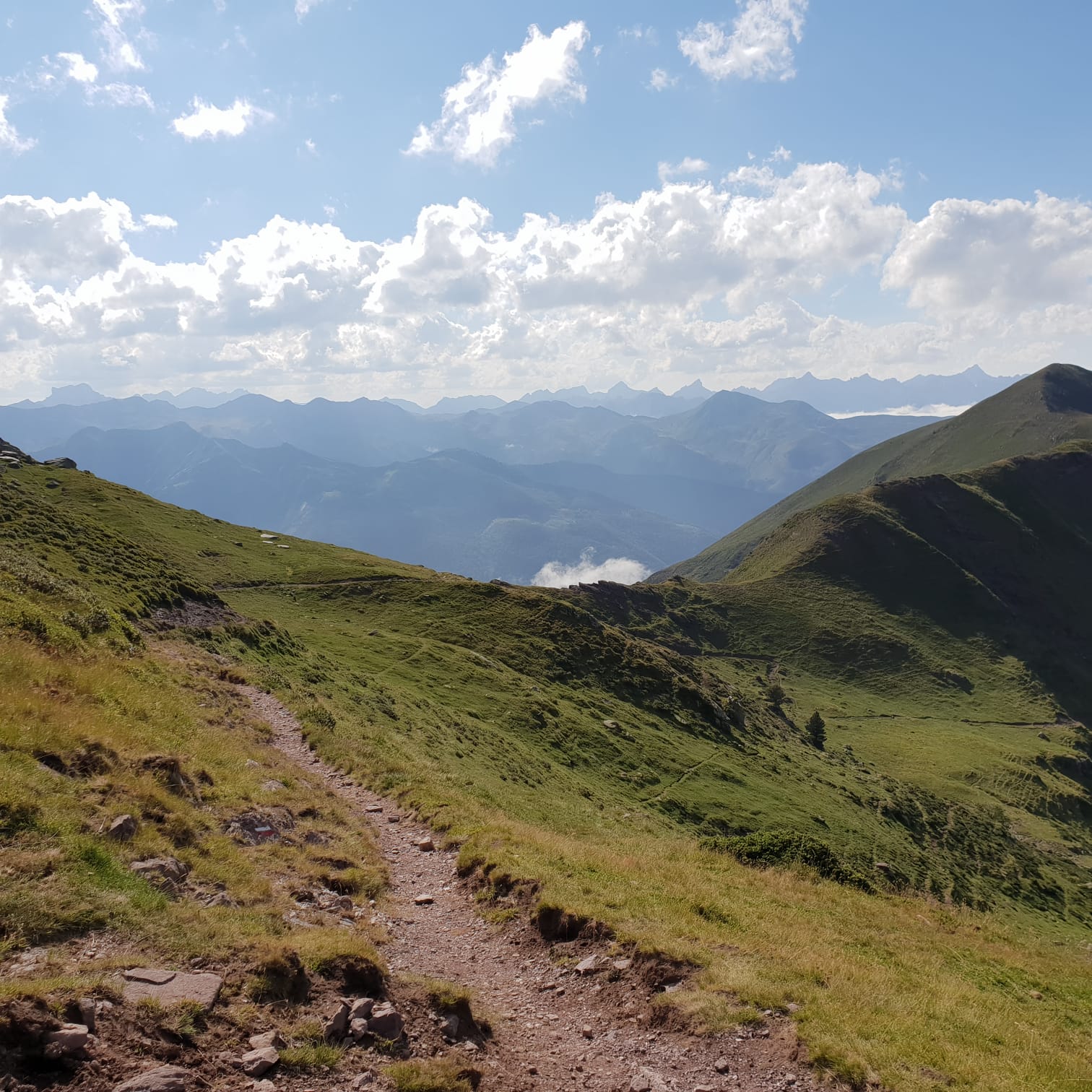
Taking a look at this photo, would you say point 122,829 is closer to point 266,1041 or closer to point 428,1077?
point 266,1041

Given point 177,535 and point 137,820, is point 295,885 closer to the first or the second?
point 137,820

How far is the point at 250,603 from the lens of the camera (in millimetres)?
67750

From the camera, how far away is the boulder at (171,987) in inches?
362

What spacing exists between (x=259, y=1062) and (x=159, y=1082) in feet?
4.37

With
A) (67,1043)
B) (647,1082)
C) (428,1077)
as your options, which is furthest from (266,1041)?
(647,1082)

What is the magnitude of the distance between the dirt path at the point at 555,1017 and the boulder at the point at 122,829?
5732 millimetres

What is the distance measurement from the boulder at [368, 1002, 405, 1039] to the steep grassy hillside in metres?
4.35

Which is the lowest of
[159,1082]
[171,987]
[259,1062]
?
[259,1062]

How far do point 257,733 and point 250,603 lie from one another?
45096mm

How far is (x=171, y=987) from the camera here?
957 cm

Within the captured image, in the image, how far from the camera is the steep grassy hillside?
1378 centimetres

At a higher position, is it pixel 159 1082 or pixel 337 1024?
pixel 159 1082

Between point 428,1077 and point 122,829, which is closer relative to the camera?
point 428,1077

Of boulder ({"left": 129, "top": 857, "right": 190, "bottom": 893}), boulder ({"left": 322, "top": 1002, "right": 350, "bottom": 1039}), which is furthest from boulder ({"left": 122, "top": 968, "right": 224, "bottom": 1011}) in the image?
boulder ({"left": 129, "top": 857, "right": 190, "bottom": 893})
